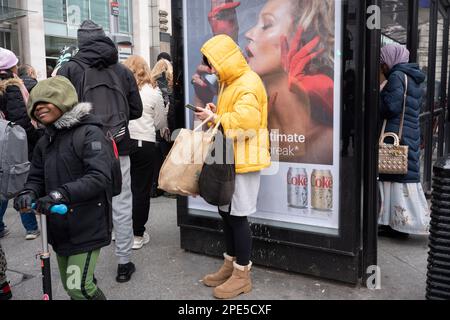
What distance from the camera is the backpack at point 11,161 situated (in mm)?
3945

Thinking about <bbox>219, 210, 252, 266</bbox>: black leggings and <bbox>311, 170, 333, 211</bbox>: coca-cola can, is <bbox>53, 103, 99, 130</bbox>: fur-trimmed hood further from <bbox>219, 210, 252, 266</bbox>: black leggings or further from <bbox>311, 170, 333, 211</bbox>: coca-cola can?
<bbox>311, 170, 333, 211</bbox>: coca-cola can

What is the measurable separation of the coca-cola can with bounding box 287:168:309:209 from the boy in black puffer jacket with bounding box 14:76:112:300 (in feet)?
Result: 4.92

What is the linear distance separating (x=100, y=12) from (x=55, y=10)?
2.43 meters

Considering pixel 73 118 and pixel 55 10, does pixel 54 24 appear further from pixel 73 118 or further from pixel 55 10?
pixel 73 118

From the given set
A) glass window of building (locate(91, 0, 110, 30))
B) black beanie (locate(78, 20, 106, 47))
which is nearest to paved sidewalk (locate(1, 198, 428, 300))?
black beanie (locate(78, 20, 106, 47))

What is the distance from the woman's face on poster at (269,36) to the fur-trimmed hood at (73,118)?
1515mm

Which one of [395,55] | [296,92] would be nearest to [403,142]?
[395,55]

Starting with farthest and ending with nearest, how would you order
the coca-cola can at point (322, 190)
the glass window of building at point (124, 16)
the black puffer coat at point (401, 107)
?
1. the glass window of building at point (124, 16)
2. the black puffer coat at point (401, 107)
3. the coca-cola can at point (322, 190)

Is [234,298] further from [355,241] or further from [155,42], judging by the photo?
[155,42]

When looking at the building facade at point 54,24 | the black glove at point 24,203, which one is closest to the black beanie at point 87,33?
the black glove at point 24,203

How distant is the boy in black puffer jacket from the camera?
2.47 metres

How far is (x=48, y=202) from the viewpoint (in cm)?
226

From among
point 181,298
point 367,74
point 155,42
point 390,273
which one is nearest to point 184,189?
point 181,298

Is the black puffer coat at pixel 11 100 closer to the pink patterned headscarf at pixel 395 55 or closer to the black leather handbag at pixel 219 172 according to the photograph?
the black leather handbag at pixel 219 172
